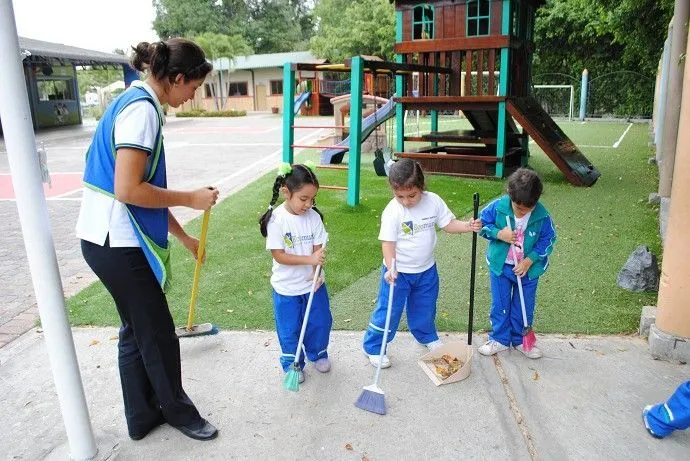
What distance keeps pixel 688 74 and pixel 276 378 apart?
114 inches

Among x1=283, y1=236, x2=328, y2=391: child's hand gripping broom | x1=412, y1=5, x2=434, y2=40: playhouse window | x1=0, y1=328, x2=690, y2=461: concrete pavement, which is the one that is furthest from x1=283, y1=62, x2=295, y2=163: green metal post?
x1=283, y1=236, x2=328, y2=391: child's hand gripping broom

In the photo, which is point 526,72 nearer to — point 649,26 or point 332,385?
point 649,26

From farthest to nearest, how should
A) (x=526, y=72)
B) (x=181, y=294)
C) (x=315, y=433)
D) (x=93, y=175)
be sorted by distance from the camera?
(x=526, y=72)
(x=181, y=294)
(x=315, y=433)
(x=93, y=175)

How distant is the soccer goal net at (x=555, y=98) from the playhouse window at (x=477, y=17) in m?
17.2

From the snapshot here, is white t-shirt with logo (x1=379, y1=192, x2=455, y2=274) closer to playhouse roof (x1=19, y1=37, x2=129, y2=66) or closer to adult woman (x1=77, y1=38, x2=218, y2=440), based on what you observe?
adult woman (x1=77, y1=38, x2=218, y2=440)

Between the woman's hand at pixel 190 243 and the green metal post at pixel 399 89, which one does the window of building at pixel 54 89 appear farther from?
the woman's hand at pixel 190 243

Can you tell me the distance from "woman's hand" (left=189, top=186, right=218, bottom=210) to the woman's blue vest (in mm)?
141

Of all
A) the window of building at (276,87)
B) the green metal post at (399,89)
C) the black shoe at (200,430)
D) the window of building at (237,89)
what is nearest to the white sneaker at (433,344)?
the black shoe at (200,430)

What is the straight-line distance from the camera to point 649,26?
12469 mm

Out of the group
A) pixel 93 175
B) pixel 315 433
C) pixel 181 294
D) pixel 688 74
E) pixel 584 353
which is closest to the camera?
pixel 93 175

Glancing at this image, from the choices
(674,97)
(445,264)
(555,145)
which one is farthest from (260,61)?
(445,264)

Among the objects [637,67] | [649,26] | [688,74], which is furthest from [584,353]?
[637,67]

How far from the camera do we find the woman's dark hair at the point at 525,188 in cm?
316

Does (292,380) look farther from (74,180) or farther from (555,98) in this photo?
(555,98)
